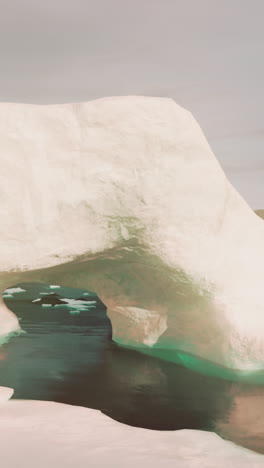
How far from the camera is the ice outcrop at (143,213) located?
9.19 m

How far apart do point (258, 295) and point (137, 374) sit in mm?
2928

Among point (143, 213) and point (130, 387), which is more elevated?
point (143, 213)

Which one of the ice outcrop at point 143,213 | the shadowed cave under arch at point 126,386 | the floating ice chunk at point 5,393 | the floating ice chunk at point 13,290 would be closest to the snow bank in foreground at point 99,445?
the shadowed cave under arch at point 126,386

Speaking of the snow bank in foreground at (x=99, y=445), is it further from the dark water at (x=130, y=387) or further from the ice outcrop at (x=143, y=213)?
the ice outcrop at (x=143, y=213)

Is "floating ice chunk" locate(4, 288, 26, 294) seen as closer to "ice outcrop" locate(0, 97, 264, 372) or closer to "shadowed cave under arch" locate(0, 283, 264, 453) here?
"shadowed cave under arch" locate(0, 283, 264, 453)

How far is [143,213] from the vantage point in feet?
32.8

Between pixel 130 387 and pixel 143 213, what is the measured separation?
11.0ft

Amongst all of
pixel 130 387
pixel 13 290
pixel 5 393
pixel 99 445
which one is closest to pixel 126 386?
pixel 130 387

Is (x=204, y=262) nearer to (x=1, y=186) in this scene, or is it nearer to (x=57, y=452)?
(x=1, y=186)

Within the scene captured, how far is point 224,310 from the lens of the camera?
10.0m

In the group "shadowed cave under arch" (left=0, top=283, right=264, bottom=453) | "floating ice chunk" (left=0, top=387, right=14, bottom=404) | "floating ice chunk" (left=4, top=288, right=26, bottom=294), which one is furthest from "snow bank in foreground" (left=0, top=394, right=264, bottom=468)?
"floating ice chunk" (left=4, top=288, right=26, bottom=294)

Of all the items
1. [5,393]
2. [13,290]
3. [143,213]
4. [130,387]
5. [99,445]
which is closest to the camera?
[99,445]

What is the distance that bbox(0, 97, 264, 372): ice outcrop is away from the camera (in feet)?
30.1

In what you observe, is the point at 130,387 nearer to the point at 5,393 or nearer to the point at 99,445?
the point at 5,393
